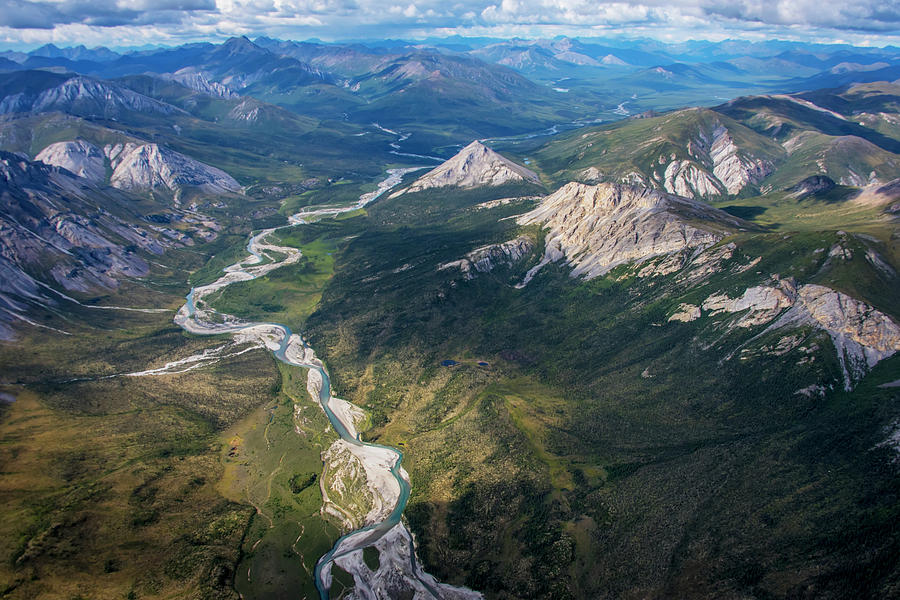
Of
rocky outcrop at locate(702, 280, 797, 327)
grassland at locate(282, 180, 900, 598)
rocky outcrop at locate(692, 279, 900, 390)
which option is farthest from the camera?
rocky outcrop at locate(702, 280, 797, 327)

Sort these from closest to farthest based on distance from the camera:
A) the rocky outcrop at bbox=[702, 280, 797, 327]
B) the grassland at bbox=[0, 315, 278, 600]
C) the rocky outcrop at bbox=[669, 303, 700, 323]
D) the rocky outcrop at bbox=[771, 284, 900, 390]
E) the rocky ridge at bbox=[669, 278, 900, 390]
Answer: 1. the grassland at bbox=[0, 315, 278, 600]
2. the rocky outcrop at bbox=[771, 284, 900, 390]
3. the rocky ridge at bbox=[669, 278, 900, 390]
4. the rocky outcrop at bbox=[702, 280, 797, 327]
5. the rocky outcrop at bbox=[669, 303, 700, 323]

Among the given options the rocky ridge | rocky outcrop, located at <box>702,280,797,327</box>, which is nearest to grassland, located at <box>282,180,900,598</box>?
the rocky ridge

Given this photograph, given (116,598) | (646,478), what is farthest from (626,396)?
(116,598)

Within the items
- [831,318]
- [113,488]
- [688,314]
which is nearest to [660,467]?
[831,318]

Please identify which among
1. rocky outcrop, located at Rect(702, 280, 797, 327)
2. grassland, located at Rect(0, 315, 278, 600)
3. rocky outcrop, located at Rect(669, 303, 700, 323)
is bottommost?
grassland, located at Rect(0, 315, 278, 600)

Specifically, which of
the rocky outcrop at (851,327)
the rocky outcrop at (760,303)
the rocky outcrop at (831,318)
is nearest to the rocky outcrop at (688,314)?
the rocky outcrop at (760,303)

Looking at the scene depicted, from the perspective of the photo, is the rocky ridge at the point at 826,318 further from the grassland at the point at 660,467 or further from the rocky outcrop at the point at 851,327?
the grassland at the point at 660,467

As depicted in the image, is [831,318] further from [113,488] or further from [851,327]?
[113,488]

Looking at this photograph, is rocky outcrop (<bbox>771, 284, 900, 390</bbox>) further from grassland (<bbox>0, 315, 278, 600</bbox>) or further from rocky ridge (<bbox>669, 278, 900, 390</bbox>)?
grassland (<bbox>0, 315, 278, 600</bbox>)

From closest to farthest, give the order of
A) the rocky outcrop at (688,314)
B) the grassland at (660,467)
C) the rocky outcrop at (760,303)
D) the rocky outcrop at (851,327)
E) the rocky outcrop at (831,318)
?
the grassland at (660,467) < the rocky outcrop at (851,327) < the rocky outcrop at (831,318) < the rocky outcrop at (760,303) < the rocky outcrop at (688,314)

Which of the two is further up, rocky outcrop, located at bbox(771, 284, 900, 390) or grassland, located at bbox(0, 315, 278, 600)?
rocky outcrop, located at bbox(771, 284, 900, 390)

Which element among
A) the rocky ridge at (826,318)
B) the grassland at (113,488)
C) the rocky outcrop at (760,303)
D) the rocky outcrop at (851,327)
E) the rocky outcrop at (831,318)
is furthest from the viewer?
the rocky outcrop at (760,303)
